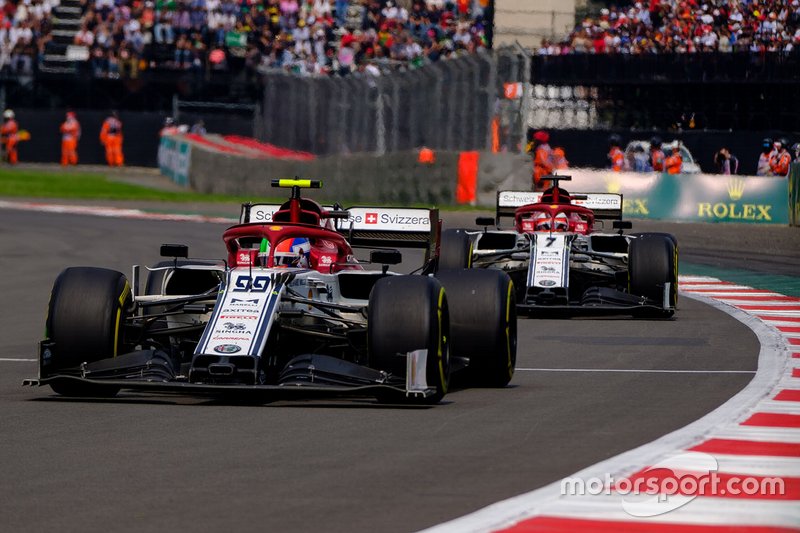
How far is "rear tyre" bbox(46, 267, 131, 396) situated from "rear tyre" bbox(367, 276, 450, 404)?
1535 mm

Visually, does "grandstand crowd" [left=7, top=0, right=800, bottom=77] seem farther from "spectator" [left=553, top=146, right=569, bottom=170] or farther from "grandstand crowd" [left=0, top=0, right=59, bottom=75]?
"spectator" [left=553, top=146, right=569, bottom=170]

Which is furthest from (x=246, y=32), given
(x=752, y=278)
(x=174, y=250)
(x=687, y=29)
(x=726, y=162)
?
(x=174, y=250)

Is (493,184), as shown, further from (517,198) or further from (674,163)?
(517,198)

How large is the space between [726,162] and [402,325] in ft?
79.4

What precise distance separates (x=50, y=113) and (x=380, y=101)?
17.2 metres

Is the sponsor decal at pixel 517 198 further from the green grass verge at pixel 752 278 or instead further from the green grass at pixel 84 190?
the green grass at pixel 84 190

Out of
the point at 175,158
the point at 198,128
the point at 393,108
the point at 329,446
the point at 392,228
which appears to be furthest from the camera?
the point at 198,128

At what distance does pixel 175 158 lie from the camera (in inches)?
1687

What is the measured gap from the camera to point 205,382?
8695 millimetres

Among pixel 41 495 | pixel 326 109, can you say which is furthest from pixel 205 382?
pixel 326 109

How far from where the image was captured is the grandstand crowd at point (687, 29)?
32812 mm

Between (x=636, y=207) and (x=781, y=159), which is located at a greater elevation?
(x=781, y=159)

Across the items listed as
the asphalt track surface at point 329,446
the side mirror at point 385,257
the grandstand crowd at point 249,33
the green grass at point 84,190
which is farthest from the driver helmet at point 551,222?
the grandstand crowd at point 249,33

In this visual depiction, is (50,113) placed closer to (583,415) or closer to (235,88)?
(235,88)
